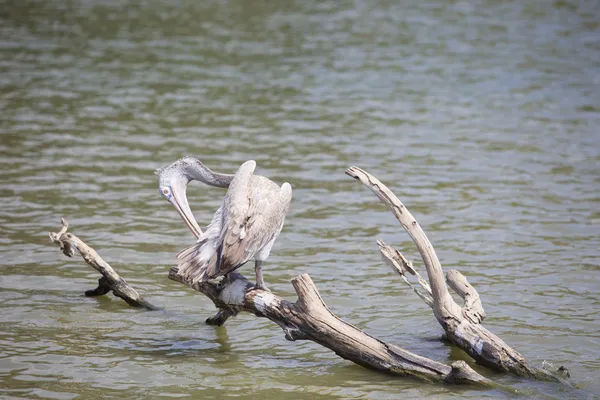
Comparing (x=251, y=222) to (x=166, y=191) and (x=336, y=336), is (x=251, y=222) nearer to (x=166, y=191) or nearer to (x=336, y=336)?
(x=336, y=336)

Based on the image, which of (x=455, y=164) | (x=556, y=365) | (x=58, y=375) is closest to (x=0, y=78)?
(x=455, y=164)

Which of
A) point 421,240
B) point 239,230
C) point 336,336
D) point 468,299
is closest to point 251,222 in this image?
point 239,230

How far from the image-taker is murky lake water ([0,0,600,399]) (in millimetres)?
6957

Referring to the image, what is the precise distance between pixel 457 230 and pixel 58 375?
4.95m

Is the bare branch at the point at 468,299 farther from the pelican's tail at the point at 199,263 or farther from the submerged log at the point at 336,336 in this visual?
the pelican's tail at the point at 199,263

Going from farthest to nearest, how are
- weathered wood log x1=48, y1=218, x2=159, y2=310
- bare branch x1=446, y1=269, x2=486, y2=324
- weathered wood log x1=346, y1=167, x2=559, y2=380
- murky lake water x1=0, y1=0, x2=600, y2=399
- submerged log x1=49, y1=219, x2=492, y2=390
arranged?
1. weathered wood log x1=48, y1=218, x2=159, y2=310
2. murky lake water x1=0, y1=0, x2=600, y2=399
3. bare branch x1=446, y1=269, x2=486, y2=324
4. weathered wood log x1=346, y1=167, x2=559, y2=380
5. submerged log x1=49, y1=219, x2=492, y2=390

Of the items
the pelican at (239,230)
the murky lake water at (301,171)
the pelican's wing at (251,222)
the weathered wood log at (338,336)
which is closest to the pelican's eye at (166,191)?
the pelican at (239,230)

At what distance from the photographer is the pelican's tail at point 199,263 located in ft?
20.7

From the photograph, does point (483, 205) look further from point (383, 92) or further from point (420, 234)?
point (383, 92)

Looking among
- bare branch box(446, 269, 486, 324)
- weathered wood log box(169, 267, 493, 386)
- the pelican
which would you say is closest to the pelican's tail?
the pelican

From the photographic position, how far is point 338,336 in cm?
620

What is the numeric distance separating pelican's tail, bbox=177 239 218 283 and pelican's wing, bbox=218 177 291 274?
8cm

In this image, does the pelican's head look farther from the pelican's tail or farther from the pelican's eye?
the pelican's tail

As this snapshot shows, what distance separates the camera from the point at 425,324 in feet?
25.0
